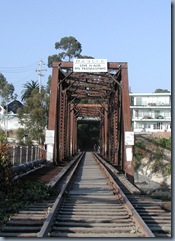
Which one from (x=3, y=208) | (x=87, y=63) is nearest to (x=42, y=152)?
(x=87, y=63)

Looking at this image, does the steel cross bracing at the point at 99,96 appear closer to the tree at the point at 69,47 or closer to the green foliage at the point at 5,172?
the green foliage at the point at 5,172

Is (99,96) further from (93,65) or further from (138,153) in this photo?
(93,65)

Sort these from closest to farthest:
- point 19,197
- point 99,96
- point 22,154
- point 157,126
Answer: point 19,197 → point 22,154 → point 99,96 → point 157,126

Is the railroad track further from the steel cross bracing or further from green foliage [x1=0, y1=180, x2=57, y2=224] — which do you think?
the steel cross bracing

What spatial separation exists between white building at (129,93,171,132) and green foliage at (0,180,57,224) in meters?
65.0

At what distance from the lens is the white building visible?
75.3 meters

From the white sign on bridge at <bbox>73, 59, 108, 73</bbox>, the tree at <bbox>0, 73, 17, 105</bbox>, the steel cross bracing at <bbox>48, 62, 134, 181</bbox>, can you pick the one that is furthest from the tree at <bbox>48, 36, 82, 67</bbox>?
the white sign on bridge at <bbox>73, 59, 108, 73</bbox>

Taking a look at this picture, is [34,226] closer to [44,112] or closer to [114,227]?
[114,227]

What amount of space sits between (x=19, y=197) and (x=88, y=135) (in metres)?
70.6

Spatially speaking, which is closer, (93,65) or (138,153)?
(93,65)

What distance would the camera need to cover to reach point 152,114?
77500 mm

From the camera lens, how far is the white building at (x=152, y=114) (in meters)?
75.3

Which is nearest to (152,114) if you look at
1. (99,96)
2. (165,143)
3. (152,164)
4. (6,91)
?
(6,91)

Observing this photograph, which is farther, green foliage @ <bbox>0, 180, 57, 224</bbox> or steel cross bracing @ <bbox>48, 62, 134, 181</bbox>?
steel cross bracing @ <bbox>48, 62, 134, 181</bbox>
